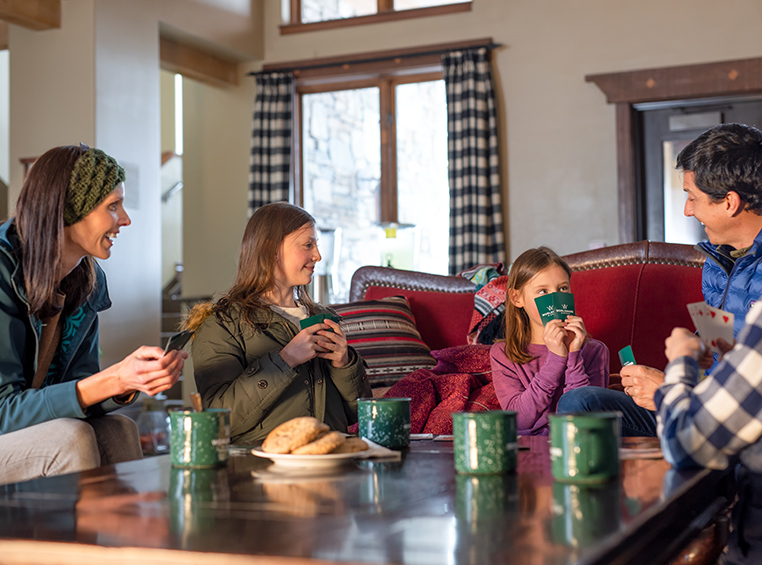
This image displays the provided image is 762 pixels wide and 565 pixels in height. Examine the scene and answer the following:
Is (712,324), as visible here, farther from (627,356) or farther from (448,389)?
(448,389)

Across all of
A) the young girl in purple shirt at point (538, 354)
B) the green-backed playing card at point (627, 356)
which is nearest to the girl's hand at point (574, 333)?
the young girl in purple shirt at point (538, 354)

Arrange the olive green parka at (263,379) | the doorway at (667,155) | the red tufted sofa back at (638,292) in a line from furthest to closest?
the doorway at (667,155)
the red tufted sofa back at (638,292)
the olive green parka at (263,379)

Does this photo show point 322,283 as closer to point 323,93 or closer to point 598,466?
point 323,93

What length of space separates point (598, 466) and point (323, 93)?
19.2 ft

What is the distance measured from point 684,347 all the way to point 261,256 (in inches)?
51.4

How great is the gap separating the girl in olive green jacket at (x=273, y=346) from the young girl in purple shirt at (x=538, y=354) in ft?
1.34

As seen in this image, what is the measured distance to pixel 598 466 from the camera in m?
1.10

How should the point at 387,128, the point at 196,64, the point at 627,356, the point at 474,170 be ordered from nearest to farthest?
the point at 627,356 → the point at 474,170 → the point at 196,64 → the point at 387,128

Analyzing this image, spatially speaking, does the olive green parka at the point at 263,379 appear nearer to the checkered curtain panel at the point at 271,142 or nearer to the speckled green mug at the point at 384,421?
the speckled green mug at the point at 384,421

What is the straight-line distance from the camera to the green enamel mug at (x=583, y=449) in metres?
1.10

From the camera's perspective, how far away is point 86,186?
189cm

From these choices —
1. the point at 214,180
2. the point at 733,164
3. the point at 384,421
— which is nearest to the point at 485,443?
the point at 384,421

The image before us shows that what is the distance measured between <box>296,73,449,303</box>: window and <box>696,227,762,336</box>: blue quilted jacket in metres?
3.89

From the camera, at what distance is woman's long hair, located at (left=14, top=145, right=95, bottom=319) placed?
179 cm
